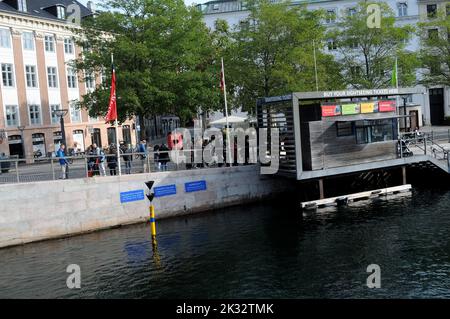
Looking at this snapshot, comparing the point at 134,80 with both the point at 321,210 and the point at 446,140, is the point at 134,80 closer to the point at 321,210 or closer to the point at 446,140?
the point at 321,210

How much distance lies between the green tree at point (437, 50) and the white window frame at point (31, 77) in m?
40.1

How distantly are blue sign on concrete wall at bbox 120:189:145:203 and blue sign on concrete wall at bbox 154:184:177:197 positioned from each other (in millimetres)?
777

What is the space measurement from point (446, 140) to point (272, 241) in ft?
86.3

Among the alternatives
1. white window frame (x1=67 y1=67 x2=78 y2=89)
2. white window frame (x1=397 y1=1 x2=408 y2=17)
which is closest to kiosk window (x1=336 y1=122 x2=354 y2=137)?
white window frame (x1=67 y1=67 x2=78 y2=89)

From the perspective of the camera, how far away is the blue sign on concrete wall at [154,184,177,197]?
25736mm

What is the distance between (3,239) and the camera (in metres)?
21.8

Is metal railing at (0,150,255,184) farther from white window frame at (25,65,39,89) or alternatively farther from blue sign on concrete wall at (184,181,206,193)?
white window frame at (25,65,39,89)

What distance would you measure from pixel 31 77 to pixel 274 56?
32.3 meters

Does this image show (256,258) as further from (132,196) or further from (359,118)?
(359,118)

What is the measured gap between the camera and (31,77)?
57469 millimetres

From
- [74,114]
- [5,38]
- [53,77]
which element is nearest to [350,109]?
[5,38]

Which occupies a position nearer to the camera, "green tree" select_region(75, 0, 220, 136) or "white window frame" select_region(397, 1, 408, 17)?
"green tree" select_region(75, 0, 220, 136)

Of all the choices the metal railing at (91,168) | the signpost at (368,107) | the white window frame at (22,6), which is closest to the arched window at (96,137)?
the white window frame at (22,6)
